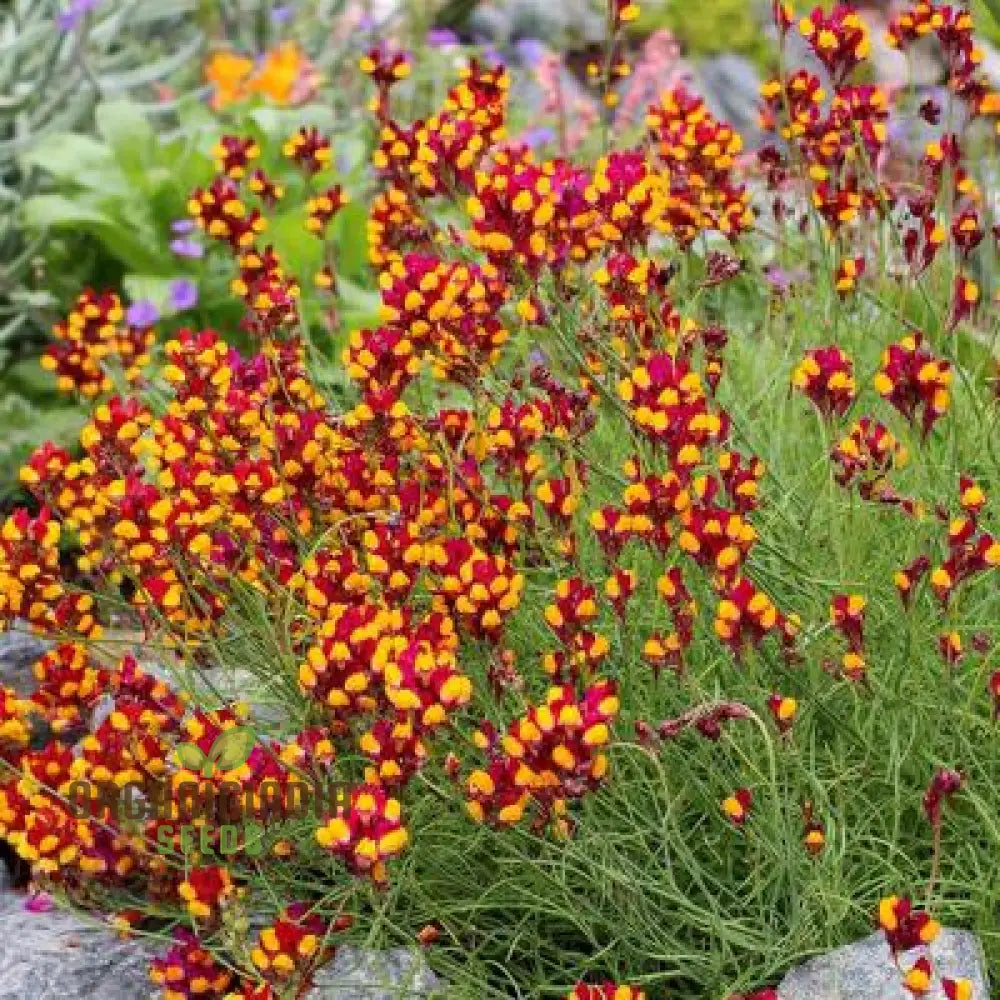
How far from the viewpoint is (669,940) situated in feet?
7.57

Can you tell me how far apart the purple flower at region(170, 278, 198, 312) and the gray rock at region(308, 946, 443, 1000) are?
8.09 ft

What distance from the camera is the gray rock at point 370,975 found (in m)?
2.38

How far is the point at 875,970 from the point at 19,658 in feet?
6.27

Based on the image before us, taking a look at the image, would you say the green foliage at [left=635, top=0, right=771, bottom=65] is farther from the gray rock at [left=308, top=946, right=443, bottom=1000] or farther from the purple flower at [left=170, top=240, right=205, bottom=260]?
the gray rock at [left=308, top=946, right=443, bottom=1000]

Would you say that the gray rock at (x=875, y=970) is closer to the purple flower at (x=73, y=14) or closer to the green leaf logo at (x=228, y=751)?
the green leaf logo at (x=228, y=751)

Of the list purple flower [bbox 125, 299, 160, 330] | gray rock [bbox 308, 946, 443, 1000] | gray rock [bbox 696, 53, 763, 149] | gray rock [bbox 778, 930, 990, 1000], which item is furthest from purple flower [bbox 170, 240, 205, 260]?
gray rock [bbox 696, 53, 763, 149]

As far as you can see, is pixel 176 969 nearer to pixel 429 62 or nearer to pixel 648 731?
pixel 648 731

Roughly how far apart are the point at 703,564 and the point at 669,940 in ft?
1.61

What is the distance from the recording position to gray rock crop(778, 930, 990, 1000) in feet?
7.11

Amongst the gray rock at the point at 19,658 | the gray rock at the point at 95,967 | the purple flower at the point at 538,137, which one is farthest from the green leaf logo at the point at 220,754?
the purple flower at the point at 538,137

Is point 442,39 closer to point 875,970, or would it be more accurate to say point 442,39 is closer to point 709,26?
point 709,26

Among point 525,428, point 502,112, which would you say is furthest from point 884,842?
point 502,112

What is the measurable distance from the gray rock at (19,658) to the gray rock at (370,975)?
4.17ft

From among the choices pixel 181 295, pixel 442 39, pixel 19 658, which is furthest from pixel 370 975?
pixel 442 39
